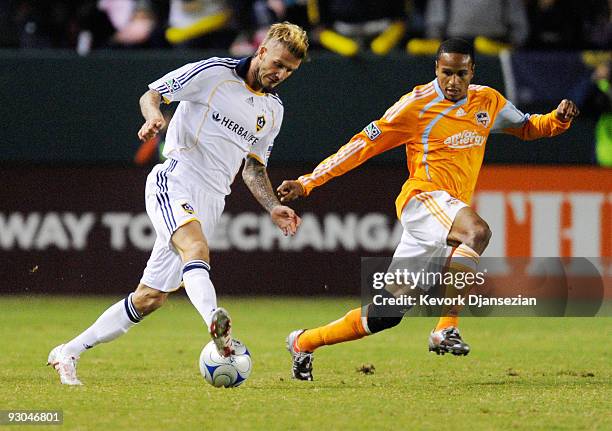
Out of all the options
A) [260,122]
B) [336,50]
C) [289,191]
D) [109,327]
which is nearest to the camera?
[109,327]

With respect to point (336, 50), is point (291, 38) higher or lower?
higher

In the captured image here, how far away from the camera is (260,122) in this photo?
743 centimetres

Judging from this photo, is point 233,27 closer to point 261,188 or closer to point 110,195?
point 110,195

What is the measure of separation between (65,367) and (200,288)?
111 centimetres

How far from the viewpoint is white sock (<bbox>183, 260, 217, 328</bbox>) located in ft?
21.3

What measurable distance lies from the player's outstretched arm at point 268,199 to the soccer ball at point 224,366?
77cm

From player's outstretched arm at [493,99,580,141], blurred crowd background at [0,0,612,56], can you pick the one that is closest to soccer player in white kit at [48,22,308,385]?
player's outstretched arm at [493,99,580,141]

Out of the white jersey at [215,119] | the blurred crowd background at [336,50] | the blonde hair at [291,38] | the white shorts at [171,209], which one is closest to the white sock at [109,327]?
the white shorts at [171,209]

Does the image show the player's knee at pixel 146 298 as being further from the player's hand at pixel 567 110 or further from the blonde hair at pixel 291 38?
the player's hand at pixel 567 110

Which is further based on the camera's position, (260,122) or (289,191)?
(289,191)

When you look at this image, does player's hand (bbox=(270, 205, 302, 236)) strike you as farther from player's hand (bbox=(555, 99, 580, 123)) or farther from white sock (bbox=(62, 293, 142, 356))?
player's hand (bbox=(555, 99, 580, 123))

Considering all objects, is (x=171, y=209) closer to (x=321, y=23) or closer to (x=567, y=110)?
(x=567, y=110)

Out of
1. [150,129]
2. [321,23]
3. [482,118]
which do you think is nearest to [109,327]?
[150,129]

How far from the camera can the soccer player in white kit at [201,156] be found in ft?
23.1
